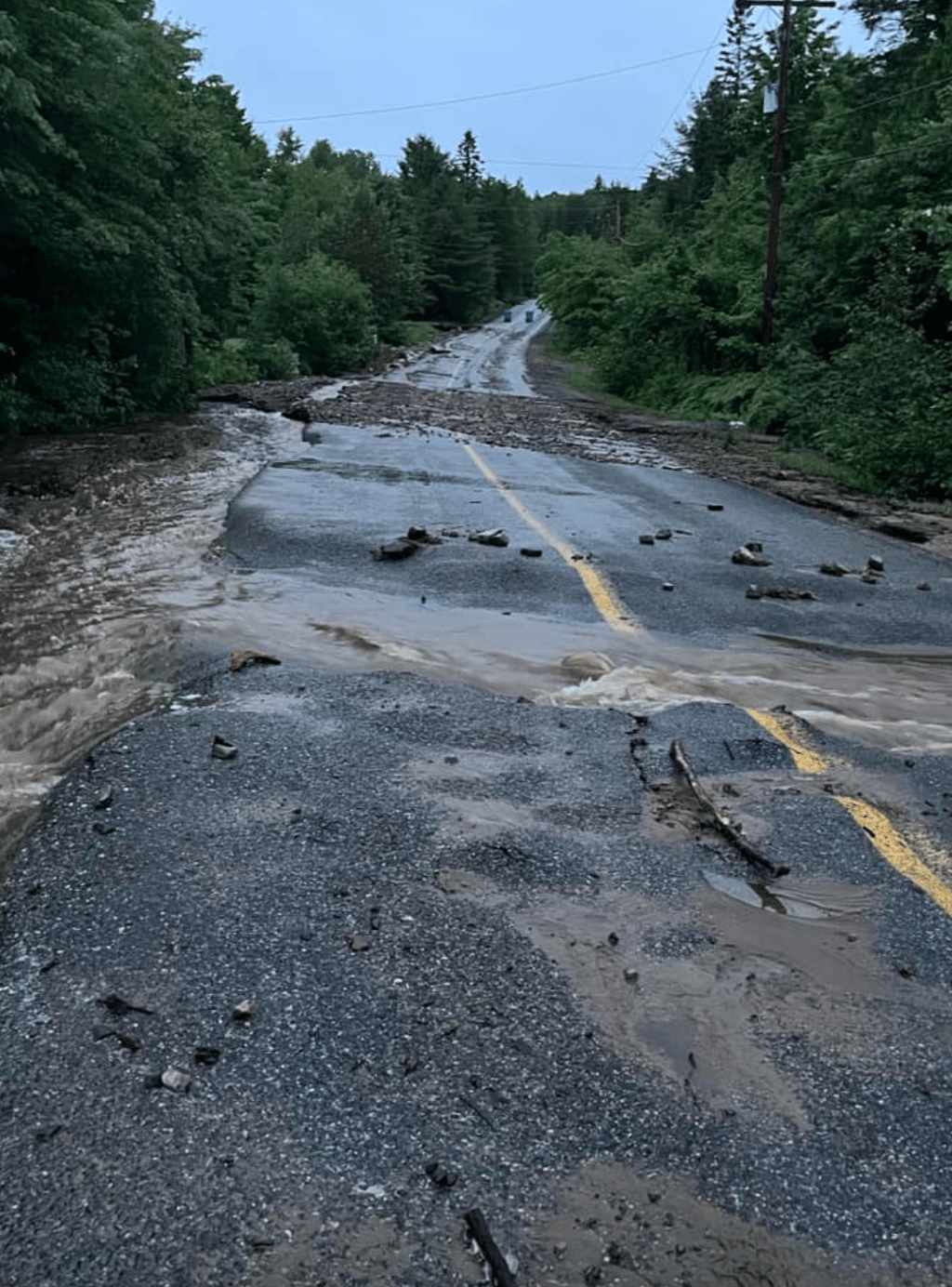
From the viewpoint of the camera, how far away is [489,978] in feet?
10.5

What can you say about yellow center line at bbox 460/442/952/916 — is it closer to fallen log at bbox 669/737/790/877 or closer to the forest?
fallen log at bbox 669/737/790/877

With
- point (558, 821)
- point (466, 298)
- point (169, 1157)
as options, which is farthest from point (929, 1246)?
point (466, 298)

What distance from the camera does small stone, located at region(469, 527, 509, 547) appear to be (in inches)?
392

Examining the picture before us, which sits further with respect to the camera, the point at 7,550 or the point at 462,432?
the point at 462,432

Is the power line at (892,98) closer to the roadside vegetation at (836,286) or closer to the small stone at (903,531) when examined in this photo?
the roadside vegetation at (836,286)

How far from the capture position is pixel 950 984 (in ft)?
10.7

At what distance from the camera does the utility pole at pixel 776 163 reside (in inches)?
1027

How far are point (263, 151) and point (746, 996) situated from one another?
89.6 meters

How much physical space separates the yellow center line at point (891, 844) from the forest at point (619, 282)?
1052cm

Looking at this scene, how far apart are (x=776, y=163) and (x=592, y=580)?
845 inches

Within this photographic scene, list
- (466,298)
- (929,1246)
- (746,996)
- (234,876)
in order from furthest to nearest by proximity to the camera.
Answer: (466,298) → (234,876) → (746,996) → (929,1246)

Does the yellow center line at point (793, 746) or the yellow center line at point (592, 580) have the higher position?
the yellow center line at point (793, 746)

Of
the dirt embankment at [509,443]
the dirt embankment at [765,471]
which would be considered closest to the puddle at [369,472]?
the dirt embankment at [509,443]

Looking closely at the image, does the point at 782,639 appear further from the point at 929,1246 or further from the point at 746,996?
the point at 929,1246
